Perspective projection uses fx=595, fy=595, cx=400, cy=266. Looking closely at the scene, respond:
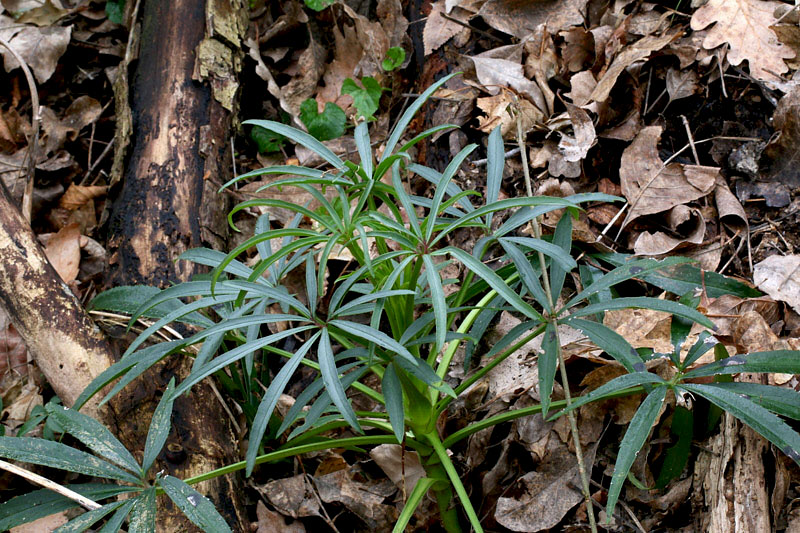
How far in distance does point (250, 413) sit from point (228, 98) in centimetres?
105

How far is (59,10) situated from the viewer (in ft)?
8.16

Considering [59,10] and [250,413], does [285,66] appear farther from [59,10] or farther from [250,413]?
[250,413]

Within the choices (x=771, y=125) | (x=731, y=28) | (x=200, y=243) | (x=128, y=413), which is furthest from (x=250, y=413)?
(x=731, y=28)

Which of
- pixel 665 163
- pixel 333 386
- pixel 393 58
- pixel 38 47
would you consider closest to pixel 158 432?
pixel 333 386

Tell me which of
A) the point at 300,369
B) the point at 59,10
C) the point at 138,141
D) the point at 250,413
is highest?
the point at 59,10

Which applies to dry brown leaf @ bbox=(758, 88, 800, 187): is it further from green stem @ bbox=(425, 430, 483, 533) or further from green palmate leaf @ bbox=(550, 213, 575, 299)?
green stem @ bbox=(425, 430, 483, 533)

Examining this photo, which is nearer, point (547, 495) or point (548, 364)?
point (548, 364)

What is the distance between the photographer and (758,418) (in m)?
0.80

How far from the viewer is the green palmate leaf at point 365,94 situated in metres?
2.08

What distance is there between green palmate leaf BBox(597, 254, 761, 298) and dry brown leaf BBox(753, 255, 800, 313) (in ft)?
0.58

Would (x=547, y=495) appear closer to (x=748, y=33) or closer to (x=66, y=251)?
(x=748, y=33)

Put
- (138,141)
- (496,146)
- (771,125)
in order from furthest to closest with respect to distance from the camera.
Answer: (138,141) < (771,125) < (496,146)

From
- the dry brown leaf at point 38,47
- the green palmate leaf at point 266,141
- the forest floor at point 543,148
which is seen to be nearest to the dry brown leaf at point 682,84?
the forest floor at point 543,148

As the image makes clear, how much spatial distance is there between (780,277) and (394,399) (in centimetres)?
94
